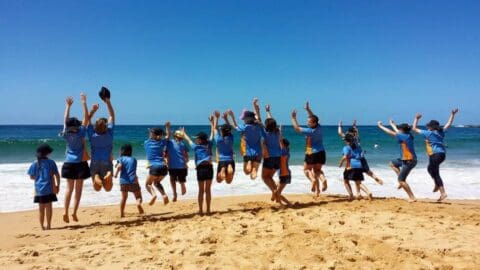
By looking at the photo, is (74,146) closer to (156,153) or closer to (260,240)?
(156,153)

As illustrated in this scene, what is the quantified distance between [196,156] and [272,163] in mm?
1594

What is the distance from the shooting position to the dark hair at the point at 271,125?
26.8 ft

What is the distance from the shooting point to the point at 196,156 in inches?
308

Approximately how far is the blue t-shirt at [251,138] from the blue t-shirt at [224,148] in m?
0.33

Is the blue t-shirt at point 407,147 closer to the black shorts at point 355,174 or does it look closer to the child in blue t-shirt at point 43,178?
the black shorts at point 355,174

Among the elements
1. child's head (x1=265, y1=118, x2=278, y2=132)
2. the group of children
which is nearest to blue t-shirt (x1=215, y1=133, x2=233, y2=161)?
the group of children

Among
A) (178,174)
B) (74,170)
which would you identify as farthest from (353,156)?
(74,170)

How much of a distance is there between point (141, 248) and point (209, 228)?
1289mm

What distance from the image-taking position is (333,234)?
5953 millimetres

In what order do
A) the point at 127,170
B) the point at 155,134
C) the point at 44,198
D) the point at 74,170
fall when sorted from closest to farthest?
1. the point at 44,198
2. the point at 74,170
3. the point at 127,170
4. the point at 155,134

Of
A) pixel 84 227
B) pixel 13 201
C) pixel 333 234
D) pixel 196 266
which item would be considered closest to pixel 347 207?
pixel 333 234

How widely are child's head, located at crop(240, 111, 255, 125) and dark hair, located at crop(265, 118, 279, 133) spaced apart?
0.98 feet

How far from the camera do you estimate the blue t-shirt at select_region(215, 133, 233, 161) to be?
27.3ft

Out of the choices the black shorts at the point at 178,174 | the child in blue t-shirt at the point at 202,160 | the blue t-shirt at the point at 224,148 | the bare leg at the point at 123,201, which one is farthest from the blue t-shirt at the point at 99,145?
the blue t-shirt at the point at 224,148
